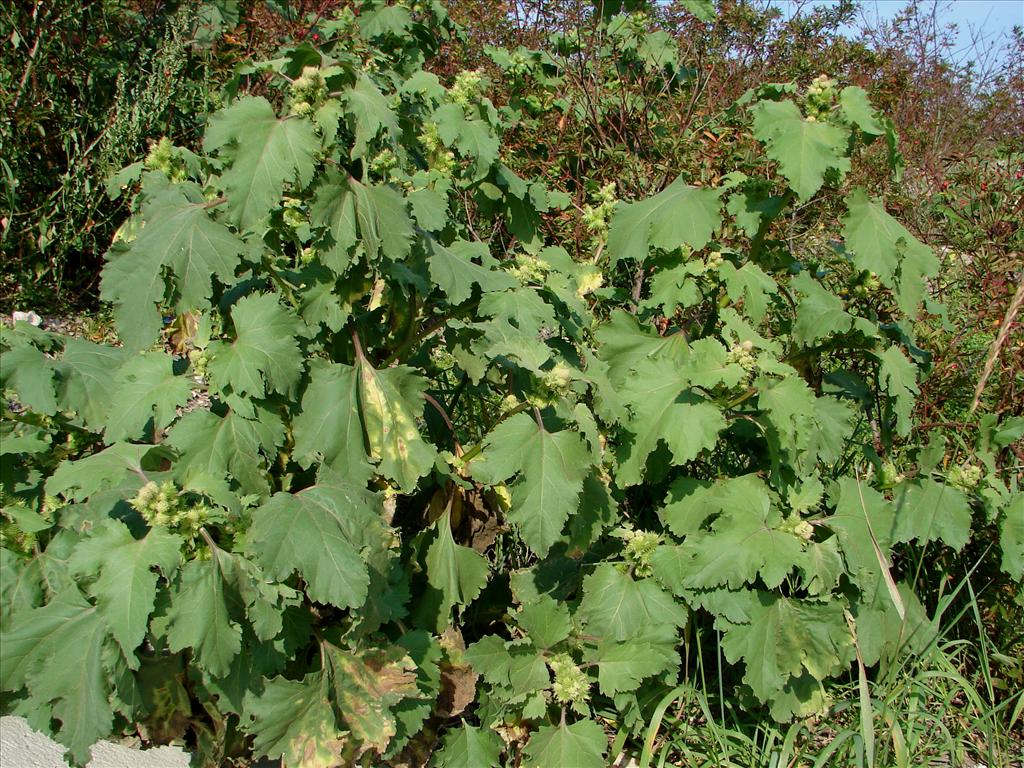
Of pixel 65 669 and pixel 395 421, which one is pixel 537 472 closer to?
pixel 395 421

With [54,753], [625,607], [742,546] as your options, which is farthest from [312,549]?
[54,753]

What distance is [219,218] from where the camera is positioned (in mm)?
2203

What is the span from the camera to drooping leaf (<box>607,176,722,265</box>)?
2586 millimetres

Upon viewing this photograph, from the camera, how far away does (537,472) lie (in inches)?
86.7

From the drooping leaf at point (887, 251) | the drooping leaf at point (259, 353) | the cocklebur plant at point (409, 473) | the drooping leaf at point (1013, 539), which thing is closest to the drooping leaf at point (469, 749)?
the cocklebur plant at point (409, 473)

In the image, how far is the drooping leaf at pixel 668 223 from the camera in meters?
2.59

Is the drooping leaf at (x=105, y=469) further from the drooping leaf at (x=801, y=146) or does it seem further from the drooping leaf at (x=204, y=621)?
the drooping leaf at (x=801, y=146)

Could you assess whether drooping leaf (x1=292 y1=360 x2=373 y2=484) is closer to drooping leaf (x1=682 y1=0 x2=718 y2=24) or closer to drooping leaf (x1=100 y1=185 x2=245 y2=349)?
drooping leaf (x1=100 y1=185 x2=245 y2=349)

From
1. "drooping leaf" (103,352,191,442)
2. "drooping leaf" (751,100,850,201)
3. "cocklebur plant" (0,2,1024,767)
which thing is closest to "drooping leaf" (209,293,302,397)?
"cocklebur plant" (0,2,1024,767)

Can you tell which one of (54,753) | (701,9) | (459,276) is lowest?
(54,753)

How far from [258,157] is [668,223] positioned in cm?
121

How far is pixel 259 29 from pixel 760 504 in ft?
19.5

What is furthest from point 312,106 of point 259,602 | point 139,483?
point 259,602

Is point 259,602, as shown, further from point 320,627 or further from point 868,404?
point 868,404
